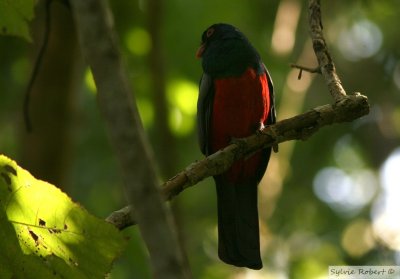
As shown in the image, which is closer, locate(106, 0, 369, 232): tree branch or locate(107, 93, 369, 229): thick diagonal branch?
locate(107, 93, 369, 229): thick diagonal branch

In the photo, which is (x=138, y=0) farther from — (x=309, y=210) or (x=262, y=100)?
(x=309, y=210)

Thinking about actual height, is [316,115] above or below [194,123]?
above

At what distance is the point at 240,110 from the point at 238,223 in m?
0.80

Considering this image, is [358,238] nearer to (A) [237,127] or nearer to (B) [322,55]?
(A) [237,127]

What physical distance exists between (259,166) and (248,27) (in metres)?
3.44

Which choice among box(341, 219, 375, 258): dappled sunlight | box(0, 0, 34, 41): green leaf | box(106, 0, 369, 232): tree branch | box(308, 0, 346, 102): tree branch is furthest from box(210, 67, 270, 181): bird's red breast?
box(341, 219, 375, 258): dappled sunlight

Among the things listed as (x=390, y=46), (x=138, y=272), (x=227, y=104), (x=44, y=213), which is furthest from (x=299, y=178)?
(x=44, y=213)

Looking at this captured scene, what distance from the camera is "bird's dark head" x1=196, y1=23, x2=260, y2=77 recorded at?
5.51m

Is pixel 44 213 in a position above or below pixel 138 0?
above

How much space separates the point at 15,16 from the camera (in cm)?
277

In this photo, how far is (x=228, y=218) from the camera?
17.6 feet

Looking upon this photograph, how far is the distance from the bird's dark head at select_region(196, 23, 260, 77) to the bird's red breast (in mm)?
98

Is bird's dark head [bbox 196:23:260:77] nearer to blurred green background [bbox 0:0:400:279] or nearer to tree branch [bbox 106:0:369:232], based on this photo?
blurred green background [bbox 0:0:400:279]

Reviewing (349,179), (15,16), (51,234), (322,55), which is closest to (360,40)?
(349,179)
